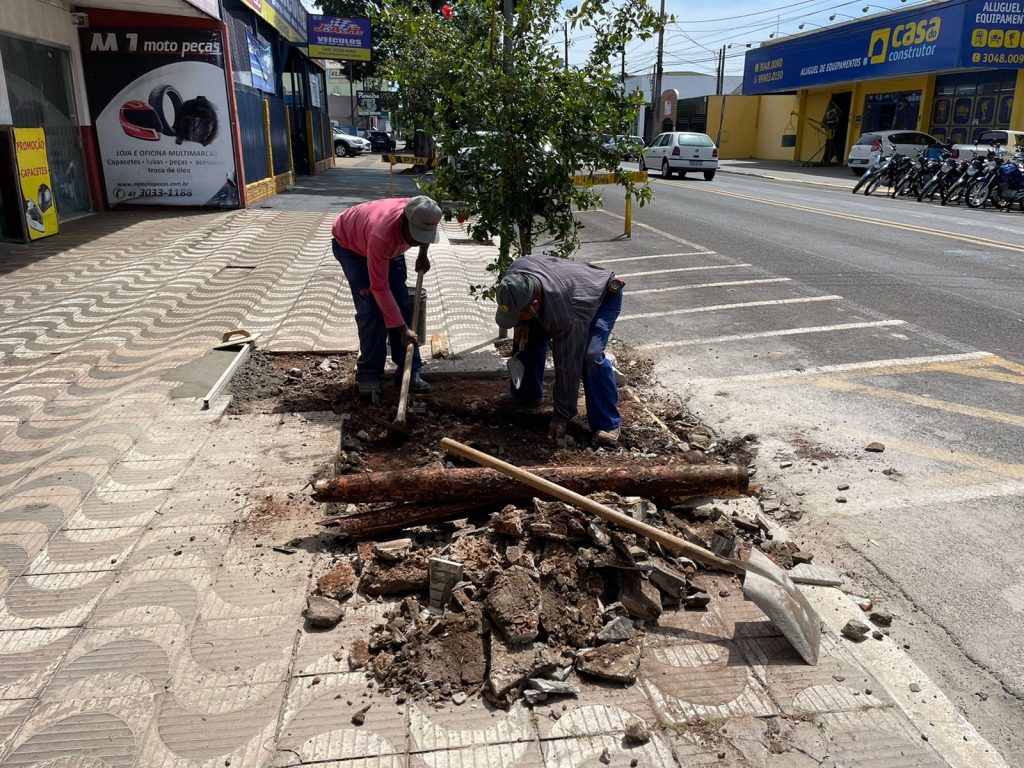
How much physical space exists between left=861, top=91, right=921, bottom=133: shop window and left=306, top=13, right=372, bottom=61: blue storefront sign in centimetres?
2168

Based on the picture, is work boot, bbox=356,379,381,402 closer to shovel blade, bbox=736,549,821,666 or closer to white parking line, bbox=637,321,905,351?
white parking line, bbox=637,321,905,351

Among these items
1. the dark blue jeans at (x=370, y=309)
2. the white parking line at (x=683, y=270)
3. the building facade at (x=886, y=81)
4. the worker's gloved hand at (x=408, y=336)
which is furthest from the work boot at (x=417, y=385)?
the building facade at (x=886, y=81)

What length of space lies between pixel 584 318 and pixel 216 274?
7241 millimetres

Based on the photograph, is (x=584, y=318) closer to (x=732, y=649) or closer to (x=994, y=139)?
(x=732, y=649)

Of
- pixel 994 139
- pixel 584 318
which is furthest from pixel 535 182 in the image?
pixel 994 139

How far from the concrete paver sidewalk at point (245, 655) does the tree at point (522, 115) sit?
2212 mm

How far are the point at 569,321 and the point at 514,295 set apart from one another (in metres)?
0.42

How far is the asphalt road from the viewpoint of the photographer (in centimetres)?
338

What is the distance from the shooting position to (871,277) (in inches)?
385

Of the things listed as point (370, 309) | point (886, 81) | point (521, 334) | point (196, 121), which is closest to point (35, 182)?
point (196, 121)

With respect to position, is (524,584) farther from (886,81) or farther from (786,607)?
(886,81)

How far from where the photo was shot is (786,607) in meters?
3.05

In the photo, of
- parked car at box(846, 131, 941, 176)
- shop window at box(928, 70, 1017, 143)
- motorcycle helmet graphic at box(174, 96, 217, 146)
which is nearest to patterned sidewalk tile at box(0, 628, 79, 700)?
motorcycle helmet graphic at box(174, 96, 217, 146)

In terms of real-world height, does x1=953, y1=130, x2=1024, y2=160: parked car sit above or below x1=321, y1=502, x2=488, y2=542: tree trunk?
above
